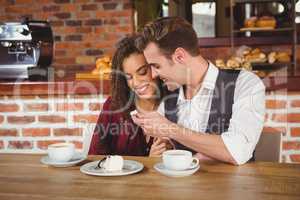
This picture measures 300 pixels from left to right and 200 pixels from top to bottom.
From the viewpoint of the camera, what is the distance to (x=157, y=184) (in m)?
1.26

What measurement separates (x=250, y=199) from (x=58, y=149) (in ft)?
2.31

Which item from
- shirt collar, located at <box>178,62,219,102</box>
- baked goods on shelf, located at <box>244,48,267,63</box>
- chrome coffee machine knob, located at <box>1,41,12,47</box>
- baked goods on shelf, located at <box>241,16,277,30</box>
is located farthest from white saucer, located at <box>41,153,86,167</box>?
baked goods on shelf, located at <box>241,16,277,30</box>

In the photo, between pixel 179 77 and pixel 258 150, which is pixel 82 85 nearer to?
pixel 179 77

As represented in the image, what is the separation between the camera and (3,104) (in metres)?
2.42

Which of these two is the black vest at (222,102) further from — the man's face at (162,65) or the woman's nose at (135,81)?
the woman's nose at (135,81)

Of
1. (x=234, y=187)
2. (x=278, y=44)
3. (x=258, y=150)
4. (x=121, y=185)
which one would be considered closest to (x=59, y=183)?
(x=121, y=185)

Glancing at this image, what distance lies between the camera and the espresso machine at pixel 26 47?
8.46 feet

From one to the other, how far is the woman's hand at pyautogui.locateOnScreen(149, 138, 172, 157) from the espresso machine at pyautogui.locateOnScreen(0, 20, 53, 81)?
102cm

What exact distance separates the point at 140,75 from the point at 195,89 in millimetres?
283

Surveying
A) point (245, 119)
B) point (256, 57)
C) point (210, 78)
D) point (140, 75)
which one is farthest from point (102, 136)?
point (256, 57)

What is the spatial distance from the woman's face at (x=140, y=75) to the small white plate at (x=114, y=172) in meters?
0.57

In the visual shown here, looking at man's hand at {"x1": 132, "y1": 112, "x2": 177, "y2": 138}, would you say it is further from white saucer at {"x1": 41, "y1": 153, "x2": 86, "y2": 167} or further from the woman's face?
the woman's face

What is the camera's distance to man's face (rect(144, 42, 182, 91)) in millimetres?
1812

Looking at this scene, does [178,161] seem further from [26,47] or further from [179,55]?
[26,47]
